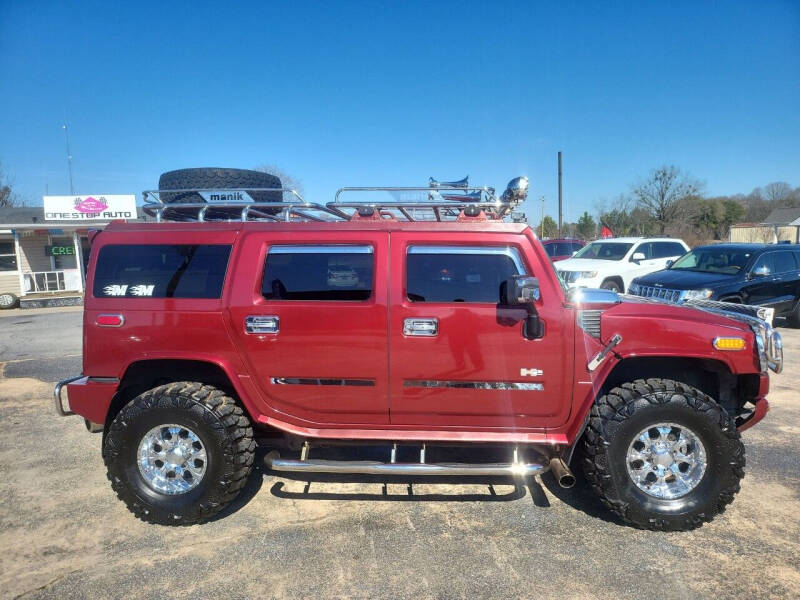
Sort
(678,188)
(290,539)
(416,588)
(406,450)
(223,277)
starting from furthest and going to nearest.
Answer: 1. (678,188)
2. (406,450)
3. (223,277)
4. (290,539)
5. (416,588)

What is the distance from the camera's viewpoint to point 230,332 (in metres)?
3.14

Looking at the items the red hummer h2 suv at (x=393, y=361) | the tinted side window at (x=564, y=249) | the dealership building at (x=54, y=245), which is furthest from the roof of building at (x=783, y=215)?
the red hummer h2 suv at (x=393, y=361)

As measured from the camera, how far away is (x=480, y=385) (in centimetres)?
306

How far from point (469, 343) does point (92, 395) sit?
2575mm

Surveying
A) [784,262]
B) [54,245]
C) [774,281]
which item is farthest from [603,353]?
[54,245]

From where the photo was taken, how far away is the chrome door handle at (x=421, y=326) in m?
3.03

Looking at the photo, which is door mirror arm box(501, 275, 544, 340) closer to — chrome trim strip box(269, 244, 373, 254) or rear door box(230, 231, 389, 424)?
rear door box(230, 231, 389, 424)

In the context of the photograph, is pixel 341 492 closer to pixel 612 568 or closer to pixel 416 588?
pixel 416 588

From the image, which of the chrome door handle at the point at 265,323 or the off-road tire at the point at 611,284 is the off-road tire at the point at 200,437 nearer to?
the chrome door handle at the point at 265,323

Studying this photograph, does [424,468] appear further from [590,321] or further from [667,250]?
[667,250]

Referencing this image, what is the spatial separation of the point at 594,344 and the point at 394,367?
4.21 feet

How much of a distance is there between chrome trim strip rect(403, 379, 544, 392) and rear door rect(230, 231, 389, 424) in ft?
0.84

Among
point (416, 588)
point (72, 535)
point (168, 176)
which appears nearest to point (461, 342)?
point (416, 588)

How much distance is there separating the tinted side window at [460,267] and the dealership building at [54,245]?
19.7m
